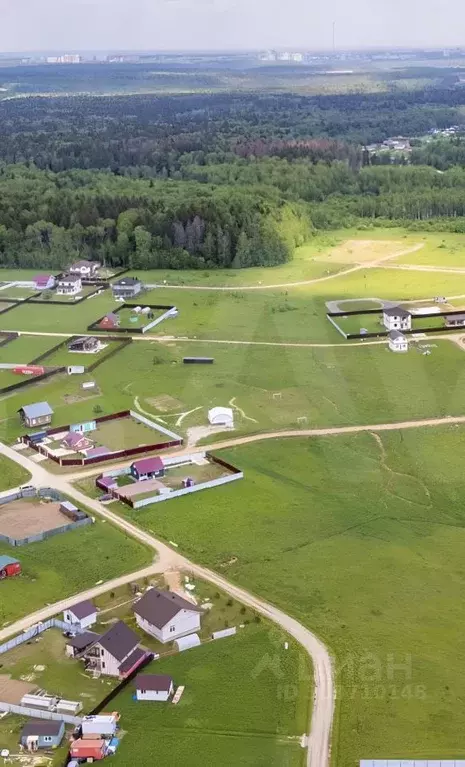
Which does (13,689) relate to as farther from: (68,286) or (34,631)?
(68,286)

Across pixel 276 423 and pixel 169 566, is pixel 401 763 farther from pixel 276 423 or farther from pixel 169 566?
pixel 276 423

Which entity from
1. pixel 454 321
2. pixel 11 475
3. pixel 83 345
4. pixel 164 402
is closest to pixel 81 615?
pixel 11 475

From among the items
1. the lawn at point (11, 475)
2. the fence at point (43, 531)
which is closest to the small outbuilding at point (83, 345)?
the lawn at point (11, 475)

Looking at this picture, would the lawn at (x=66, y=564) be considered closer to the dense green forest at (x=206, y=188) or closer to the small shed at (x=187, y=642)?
the small shed at (x=187, y=642)

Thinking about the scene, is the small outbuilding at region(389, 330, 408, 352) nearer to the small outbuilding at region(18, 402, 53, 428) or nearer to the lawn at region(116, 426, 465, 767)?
the lawn at region(116, 426, 465, 767)

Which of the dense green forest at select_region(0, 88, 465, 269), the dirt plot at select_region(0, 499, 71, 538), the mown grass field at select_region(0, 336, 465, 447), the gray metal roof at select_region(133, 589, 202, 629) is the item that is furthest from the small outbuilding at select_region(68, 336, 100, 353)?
the gray metal roof at select_region(133, 589, 202, 629)
